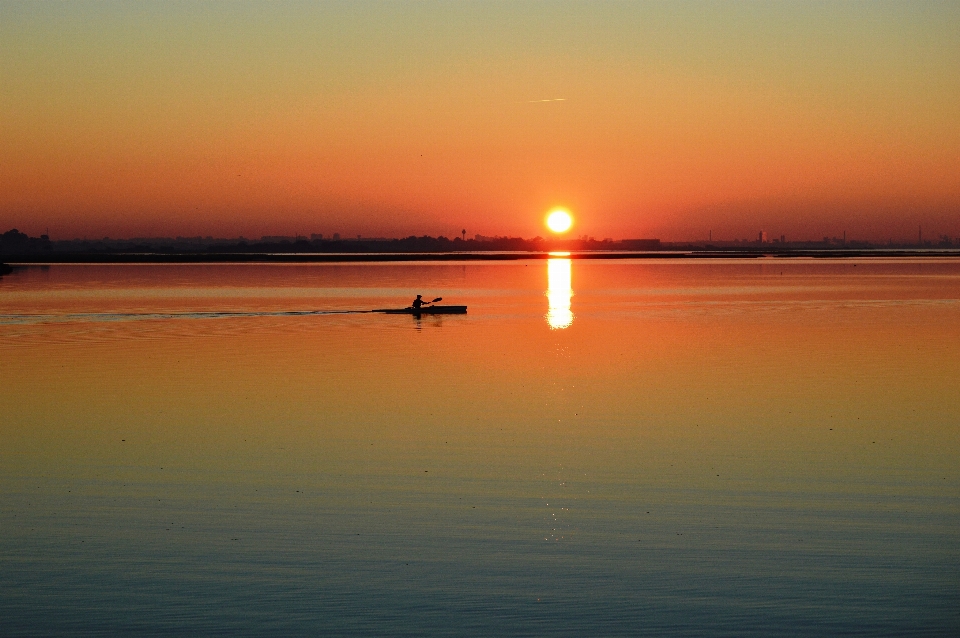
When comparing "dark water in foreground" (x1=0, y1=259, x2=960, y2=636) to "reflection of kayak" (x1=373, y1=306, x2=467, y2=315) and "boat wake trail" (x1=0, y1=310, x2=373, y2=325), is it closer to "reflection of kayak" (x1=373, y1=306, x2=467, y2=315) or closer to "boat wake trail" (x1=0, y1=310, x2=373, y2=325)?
"boat wake trail" (x1=0, y1=310, x2=373, y2=325)

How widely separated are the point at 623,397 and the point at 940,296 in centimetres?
5346

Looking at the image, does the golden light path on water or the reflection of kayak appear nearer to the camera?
the golden light path on water

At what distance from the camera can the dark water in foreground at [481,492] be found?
10.9 meters

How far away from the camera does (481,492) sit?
15.6m

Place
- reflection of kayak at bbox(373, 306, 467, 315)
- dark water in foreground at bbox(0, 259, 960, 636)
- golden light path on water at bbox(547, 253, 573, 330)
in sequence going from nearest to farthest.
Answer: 1. dark water in foreground at bbox(0, 259, 960, 636)
2. golden light path on water at bbox(547, 253, 573, 330)
3. reflection of kayak at bbox(373, 306, 467, 315)

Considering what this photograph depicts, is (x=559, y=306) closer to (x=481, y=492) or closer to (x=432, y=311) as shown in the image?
(x=432, y=311)

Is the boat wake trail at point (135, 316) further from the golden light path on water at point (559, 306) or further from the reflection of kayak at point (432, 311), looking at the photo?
the golden light path on water at point (559, 306)

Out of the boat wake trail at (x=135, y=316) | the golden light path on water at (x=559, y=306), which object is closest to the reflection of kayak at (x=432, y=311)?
the boat wake trail at (x=135, y=316)


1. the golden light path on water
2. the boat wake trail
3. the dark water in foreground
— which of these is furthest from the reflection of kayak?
the dark water in foreground

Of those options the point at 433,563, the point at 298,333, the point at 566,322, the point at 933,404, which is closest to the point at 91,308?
the point at 298,333

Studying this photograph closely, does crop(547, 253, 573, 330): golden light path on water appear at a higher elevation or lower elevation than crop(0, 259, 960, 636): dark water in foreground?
lower

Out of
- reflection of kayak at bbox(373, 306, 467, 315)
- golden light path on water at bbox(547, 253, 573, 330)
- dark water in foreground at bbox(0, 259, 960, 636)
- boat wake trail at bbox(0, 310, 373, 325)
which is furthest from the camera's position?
reflection of kayak at bbox(373, 306, 467, 315)

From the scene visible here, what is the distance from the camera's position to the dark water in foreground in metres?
10.9

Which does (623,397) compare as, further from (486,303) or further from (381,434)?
(486,303)
